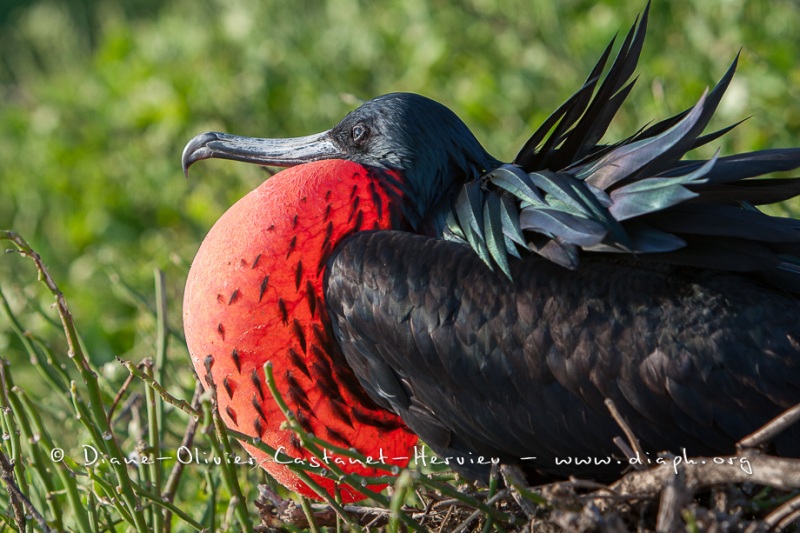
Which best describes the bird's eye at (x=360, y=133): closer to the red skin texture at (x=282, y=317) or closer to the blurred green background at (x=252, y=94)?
the red skin texture at (x=282, y=317)

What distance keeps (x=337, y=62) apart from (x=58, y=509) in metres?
3.50

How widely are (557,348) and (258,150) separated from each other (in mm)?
758

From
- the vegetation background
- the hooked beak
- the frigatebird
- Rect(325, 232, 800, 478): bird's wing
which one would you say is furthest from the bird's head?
the vegetation background

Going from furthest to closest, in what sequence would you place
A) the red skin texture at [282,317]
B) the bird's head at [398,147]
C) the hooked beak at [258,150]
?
the hooked beak at [258,150] → the bird's head at [398,147] → the red skin texture at [282,317]

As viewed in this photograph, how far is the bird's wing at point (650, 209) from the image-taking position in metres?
1.72

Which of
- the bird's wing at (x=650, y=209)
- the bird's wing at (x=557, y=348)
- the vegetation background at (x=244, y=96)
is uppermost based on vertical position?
the vegetation background at (x=244, y=96)

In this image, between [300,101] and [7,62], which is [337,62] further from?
[7,62]

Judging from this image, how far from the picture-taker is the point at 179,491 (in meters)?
2.46

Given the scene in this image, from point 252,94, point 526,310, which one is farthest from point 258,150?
point 252,94

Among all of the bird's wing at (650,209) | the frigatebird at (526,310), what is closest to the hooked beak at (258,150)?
the frigatebird at (526,310)

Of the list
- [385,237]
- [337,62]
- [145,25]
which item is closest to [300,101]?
[337,62]

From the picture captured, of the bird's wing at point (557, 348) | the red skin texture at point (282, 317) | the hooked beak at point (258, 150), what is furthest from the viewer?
the hooked beak at point (258, 150)

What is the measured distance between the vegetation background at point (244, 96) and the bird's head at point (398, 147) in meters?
0.97

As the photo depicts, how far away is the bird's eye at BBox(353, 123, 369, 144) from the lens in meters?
2.16
